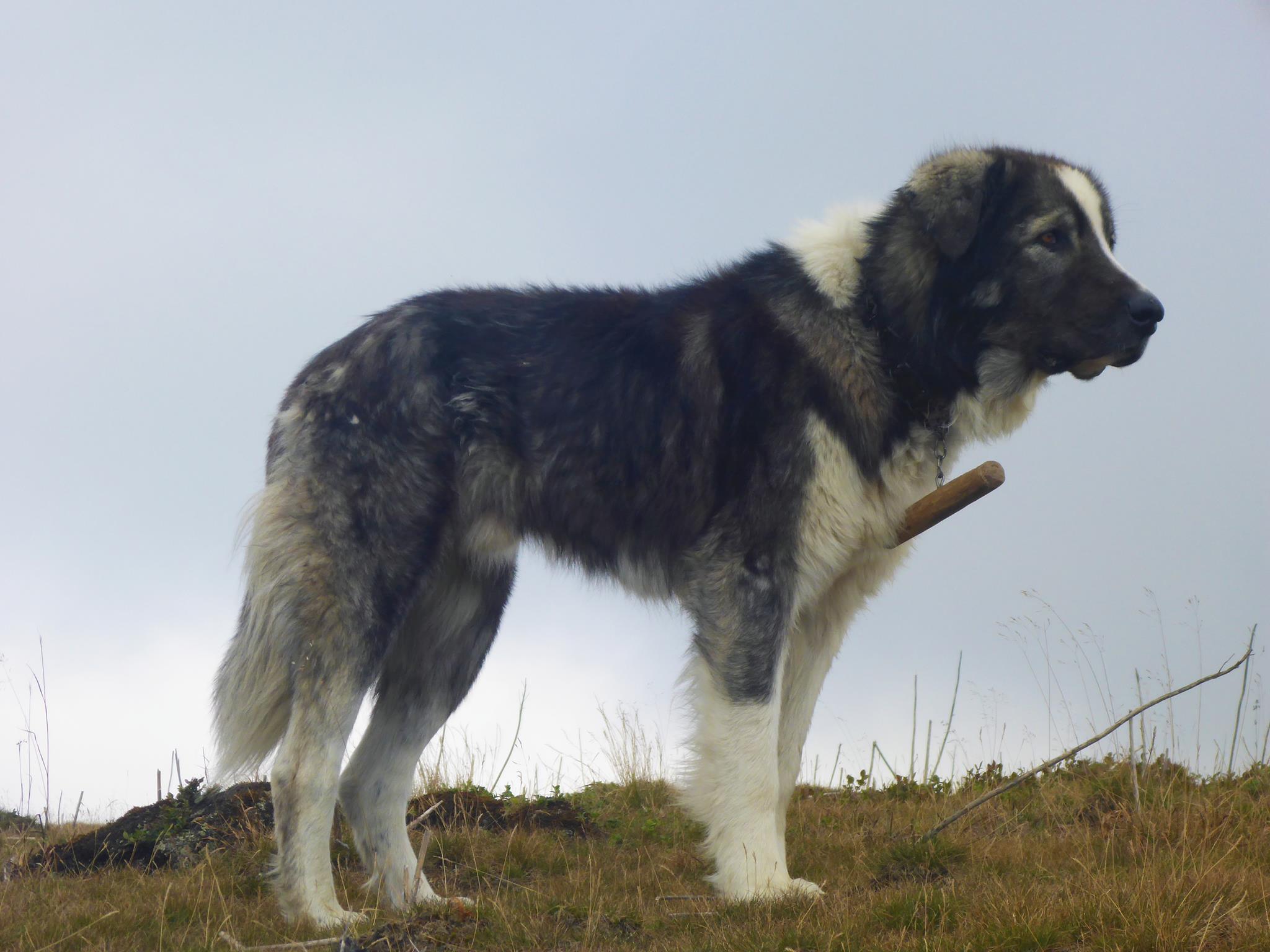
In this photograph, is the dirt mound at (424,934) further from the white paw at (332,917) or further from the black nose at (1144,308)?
the black nose at (1144,308)

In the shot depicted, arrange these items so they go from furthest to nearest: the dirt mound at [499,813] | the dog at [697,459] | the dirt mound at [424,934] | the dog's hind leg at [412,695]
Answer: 1. the dirt mound at [499,813]
2. the dog's hind leg at [412,695]
3. the dog at [697,459]
4. the dirt mound at [424,934]

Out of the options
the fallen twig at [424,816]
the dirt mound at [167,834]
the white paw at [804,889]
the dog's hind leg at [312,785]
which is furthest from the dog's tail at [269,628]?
the white paw at [804,889]

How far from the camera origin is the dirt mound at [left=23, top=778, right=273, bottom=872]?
556cm

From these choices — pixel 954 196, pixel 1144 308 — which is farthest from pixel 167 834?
pixel 1144 308

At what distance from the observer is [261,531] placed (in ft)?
15.7

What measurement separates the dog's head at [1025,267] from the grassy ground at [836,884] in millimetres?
1957

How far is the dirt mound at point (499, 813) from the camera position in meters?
6.13

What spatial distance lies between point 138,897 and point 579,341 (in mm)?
2950

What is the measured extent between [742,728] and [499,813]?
8.08 feet

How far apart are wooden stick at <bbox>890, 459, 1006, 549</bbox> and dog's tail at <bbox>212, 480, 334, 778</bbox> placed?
236cm

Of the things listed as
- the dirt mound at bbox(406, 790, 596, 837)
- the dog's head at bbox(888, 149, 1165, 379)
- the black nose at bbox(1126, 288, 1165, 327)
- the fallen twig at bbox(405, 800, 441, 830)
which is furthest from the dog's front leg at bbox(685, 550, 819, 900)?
the dirt mound at bbox(406, 790, 596, 837)

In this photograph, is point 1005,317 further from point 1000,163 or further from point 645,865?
point 645,865

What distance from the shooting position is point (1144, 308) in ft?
14.2

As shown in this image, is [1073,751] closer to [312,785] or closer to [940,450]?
[940,450]
